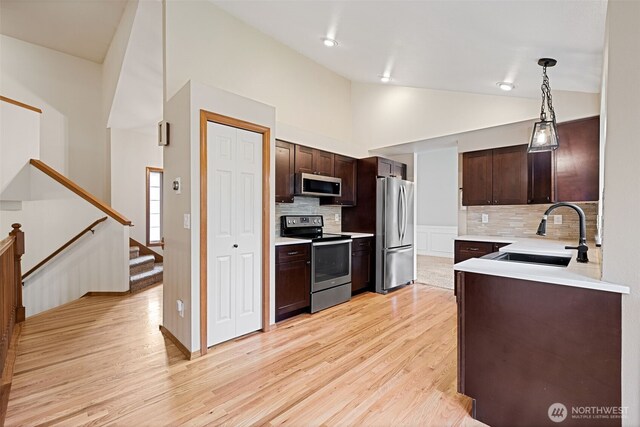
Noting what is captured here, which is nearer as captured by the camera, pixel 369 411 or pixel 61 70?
pixel 369 411

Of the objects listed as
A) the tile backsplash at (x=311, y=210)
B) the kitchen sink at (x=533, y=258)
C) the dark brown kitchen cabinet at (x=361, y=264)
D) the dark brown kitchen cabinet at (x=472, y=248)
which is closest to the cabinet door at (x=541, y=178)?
the dark brown kitchen cabinet at (x=472, y=248)

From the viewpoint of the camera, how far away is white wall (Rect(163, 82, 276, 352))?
2551 millimetres

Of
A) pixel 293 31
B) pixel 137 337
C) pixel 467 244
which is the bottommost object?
pixel 137 337

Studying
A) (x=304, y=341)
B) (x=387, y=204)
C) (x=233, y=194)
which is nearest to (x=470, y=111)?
(x=387, y=204)

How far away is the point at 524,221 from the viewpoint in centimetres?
407

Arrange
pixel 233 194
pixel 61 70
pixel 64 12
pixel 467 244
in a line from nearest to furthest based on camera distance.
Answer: pixel 233 194, pixel 467 244, pixel 64 12, pixel 61 70

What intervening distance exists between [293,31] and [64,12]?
3.53 metres

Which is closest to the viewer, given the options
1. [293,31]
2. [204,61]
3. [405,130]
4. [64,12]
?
[204,61]

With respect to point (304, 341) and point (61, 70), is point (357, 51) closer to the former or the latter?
point (304, 341)

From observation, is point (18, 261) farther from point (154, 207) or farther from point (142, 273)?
point (154, 207)

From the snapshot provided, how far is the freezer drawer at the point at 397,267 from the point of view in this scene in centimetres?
461

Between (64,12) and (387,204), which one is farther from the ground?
(64,12)

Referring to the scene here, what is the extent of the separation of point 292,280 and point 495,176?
3.03m

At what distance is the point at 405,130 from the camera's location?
15.7 ft
